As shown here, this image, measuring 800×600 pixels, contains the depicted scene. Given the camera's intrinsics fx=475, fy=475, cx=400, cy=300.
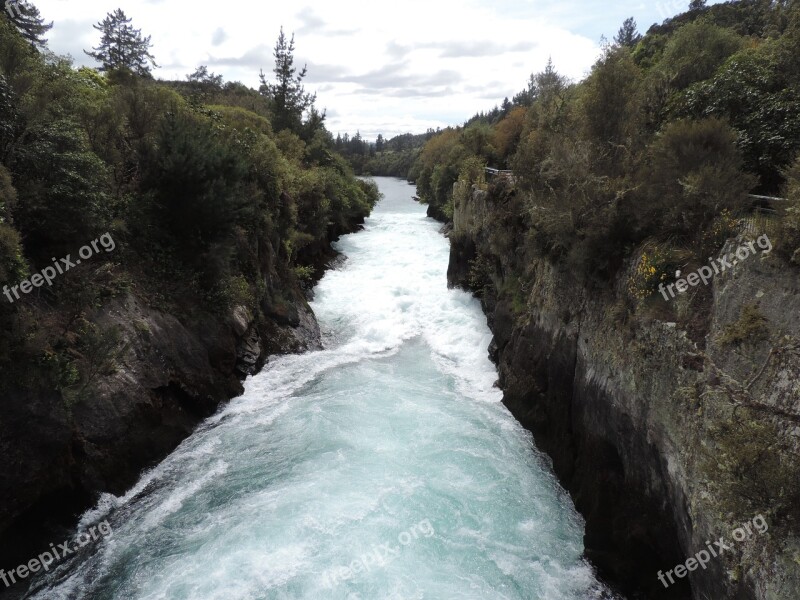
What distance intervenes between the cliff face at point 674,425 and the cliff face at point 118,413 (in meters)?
8.65

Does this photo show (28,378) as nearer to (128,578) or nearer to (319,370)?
(128,578)

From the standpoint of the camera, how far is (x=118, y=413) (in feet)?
32.5

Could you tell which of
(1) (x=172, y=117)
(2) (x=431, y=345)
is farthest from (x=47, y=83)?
(2) (x=431, y=345)

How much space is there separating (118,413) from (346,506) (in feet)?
16.9

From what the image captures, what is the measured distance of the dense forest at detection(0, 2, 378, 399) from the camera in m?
8.66

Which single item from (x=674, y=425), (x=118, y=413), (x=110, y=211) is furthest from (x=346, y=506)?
(x=110, y=211)

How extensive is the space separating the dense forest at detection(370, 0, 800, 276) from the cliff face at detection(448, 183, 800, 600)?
3.01 feet

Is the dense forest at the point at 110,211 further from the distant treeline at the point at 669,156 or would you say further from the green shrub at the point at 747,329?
the green shrub at the point at 747,329

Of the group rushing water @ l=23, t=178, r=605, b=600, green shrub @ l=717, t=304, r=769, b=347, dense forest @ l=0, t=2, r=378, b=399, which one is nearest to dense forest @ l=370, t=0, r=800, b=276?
green shrub @ l=717, t=304, r=769, b=347

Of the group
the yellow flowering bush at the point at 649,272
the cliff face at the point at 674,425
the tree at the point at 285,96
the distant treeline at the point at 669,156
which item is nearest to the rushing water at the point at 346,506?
the cliff face at the point at 674,425

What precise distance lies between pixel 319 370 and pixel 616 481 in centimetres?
992

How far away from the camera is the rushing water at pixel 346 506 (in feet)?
25.2

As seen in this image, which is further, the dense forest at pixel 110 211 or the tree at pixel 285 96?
the tree at pixel 285 96

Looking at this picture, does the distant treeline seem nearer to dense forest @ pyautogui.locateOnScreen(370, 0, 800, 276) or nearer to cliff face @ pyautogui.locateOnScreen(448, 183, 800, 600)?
dense forest @ pyautogui.locateOnScreen(370, 0, 800, 276)
